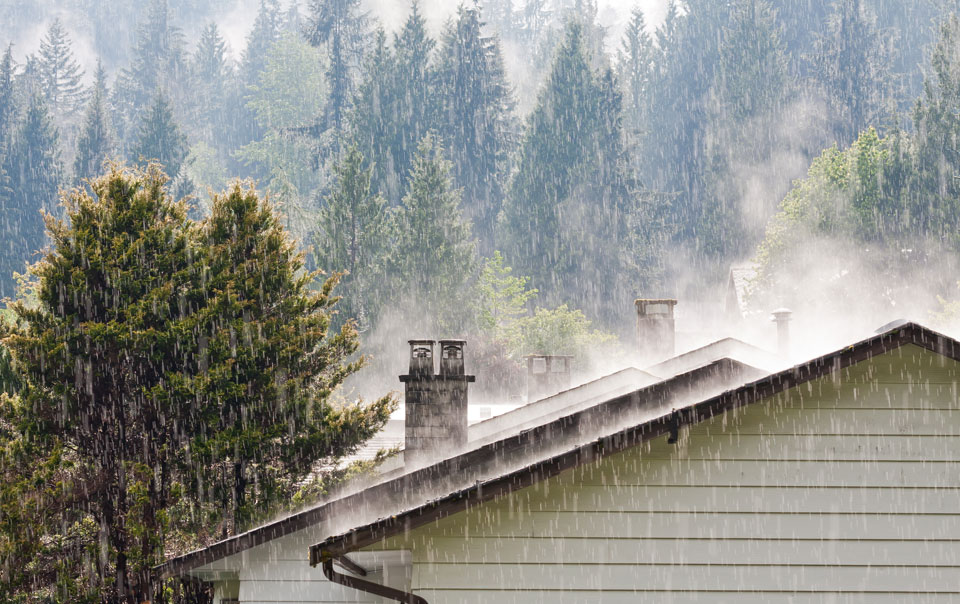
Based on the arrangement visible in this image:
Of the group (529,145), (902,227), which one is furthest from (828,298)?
(529,145)

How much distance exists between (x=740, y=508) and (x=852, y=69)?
66.1m

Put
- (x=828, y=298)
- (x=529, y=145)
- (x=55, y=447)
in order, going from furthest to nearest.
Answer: (x=529, y=145) → (x=828, y=298) → (x=55, y=447)

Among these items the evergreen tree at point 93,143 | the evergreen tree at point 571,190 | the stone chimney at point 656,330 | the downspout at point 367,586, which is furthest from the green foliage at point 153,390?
the evergreen tree at point 93,143

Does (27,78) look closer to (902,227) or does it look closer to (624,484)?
(902,227)

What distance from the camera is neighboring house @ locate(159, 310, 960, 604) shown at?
15.2 feet

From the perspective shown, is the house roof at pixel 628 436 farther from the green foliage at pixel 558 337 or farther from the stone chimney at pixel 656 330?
the green foliage at pixel 558 337

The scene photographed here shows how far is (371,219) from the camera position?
48.1m

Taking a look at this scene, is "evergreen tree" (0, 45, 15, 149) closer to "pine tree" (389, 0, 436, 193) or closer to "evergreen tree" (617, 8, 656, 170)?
"pine tree" (389, 0, 436, 193)

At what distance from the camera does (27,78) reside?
71.4m

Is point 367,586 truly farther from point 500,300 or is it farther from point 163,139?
point 163,139

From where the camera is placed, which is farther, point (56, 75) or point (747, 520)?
point (56, 75)

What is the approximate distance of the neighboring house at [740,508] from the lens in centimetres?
463

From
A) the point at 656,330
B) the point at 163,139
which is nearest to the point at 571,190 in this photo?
the point at 163,139

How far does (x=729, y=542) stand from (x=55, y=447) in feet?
34.1
